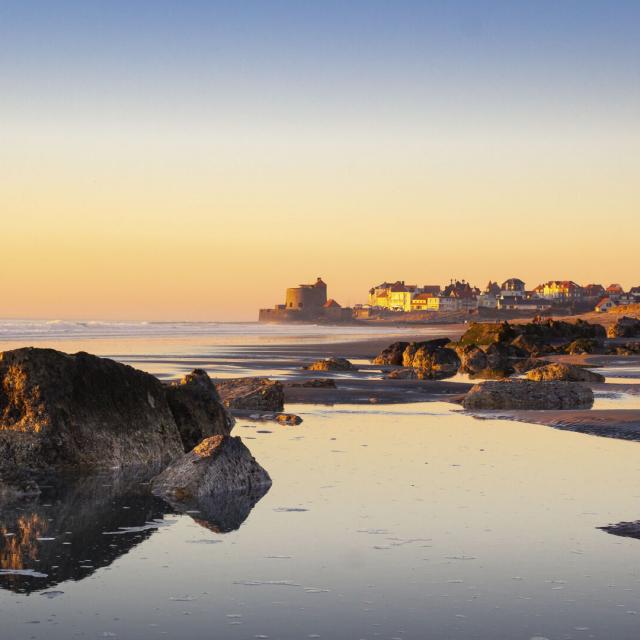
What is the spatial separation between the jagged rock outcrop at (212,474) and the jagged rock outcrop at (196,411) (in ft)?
9.13

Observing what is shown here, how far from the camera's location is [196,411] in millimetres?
14398

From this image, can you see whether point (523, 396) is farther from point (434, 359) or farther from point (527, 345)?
point (527, 345)

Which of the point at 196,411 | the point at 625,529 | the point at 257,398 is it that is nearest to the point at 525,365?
the point at 257,398

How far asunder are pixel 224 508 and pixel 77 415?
3279 millimetres

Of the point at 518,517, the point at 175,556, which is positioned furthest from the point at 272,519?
the point at 518,517

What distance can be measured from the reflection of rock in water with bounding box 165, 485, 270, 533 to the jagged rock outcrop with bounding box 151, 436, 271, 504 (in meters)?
0.10

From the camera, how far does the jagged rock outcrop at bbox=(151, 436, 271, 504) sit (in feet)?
35.1

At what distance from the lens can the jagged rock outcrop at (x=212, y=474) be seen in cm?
1069

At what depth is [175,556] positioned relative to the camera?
26.1 ft

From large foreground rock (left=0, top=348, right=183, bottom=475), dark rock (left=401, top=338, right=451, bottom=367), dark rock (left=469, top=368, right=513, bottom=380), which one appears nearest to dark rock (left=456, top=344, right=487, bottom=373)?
dark rock (left=469, top=368, right=513, bottom=380)

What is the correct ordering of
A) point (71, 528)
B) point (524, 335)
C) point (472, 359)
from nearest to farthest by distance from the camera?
point (71, 528) < point (472, 359) < point (524, 335)

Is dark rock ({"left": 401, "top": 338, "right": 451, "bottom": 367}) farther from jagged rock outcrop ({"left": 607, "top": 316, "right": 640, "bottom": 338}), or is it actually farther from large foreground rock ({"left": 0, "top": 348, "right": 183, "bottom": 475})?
jagged rock outcrop ({"left": 607, "top": 316, "right": 640, "bottom": 338})

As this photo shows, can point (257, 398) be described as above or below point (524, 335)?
below

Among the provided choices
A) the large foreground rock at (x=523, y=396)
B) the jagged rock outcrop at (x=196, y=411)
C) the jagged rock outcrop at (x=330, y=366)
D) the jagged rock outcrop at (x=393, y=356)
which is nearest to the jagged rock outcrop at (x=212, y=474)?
the jagged rock outcrop at (x=196, y=411)
